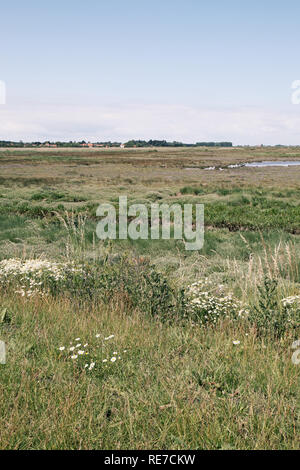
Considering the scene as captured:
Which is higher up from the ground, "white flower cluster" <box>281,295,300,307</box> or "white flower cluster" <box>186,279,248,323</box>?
"white flower cluster" <box>281,295,300,307</box>

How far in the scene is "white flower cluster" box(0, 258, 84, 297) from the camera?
6359mm

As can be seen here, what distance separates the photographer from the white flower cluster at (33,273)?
20.9ft

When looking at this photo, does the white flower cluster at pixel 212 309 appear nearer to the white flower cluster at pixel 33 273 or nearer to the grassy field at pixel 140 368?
the grassy field at pixel 140 368

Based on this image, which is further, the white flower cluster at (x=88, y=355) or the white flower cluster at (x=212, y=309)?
the white flower cluster at (x=212, y=309)

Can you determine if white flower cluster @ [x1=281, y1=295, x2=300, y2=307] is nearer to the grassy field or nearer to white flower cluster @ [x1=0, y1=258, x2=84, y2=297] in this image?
the grassy field

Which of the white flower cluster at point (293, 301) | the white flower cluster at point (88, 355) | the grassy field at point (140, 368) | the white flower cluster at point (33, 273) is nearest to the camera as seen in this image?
the grassy field at point (140, 368)

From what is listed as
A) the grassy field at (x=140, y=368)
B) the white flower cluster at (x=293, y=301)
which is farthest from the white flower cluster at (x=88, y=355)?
the white flower cluster at (x=293, y=301)

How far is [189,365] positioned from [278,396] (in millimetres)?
781

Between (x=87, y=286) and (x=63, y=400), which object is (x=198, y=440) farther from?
(x=87, y=286)

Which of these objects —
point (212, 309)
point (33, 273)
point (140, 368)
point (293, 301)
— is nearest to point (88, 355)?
point (140, 368)

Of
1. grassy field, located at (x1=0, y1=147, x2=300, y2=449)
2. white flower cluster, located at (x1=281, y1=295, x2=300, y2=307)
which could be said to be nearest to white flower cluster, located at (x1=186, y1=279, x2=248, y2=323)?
grassy field, located at (x1=0, y1=147, x2=300, y2=449)

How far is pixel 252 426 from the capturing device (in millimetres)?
2711

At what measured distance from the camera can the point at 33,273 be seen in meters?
6.73

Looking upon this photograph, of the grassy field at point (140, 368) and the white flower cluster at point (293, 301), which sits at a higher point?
the white flower cluster at point (293, 301)
